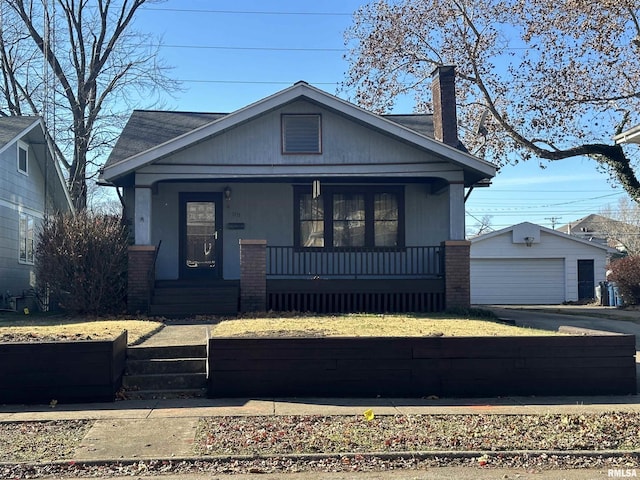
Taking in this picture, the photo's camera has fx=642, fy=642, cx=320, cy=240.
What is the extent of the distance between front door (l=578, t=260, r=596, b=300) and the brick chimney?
15495 mm

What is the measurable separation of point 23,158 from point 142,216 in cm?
673

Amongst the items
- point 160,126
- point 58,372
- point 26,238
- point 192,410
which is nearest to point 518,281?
point 160,126

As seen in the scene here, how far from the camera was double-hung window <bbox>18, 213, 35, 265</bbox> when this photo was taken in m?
18.9

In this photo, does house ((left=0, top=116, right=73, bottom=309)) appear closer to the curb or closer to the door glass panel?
the door glass panel

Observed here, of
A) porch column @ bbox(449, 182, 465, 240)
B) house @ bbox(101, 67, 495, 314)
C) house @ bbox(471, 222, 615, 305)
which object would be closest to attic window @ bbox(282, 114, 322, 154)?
house @ bbox(101, 67, 495, 314)

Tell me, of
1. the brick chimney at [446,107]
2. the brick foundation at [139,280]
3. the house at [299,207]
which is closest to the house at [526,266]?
the house at [299,207]

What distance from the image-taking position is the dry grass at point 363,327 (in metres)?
9.70

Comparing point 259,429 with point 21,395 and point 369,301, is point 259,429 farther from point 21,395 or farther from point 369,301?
point 369,301

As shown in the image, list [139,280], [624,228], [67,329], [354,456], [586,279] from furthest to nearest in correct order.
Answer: [624,228]
[586,279]
[139,280]
[67,329]
[354,456]

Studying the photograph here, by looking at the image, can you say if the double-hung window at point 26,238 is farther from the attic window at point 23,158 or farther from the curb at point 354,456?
the curb at point 354,456

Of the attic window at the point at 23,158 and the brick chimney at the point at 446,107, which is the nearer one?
the brick chimney at the point at 446,107

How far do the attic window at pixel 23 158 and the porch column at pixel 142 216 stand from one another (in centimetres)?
611

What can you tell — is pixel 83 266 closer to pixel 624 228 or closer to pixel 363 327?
pixel 363 327

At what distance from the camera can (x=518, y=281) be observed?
93.2 ft
